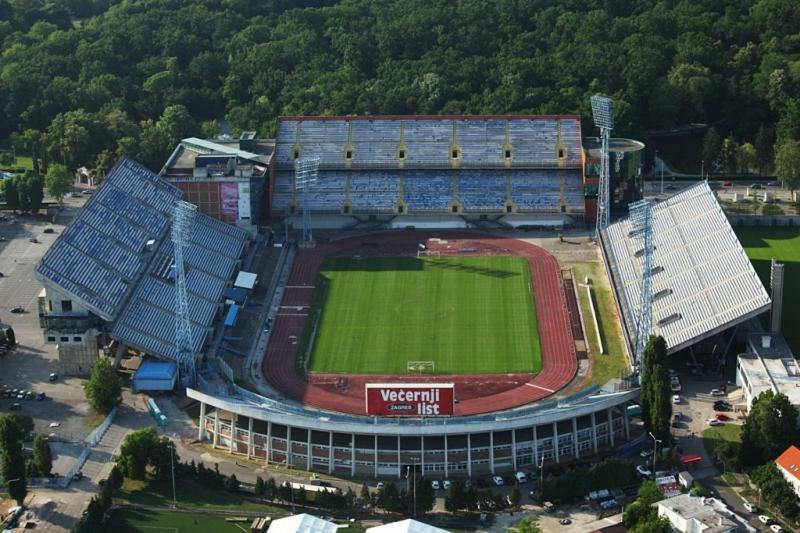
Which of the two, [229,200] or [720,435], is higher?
[229,200]

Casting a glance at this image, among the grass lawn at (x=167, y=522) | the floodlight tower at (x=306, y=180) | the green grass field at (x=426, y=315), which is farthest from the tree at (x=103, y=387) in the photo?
the floodlight tower at (x=306, y=180)

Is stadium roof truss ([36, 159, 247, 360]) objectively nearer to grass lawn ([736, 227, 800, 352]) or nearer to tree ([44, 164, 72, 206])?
tree ([44, 164, 72, 206])

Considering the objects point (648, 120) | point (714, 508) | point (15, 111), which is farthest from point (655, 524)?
point (15, 111)

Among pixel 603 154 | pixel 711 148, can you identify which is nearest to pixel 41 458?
pixel 603 154

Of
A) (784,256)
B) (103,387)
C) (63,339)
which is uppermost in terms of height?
(784,256)

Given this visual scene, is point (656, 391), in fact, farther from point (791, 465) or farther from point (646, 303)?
point (646, 303)

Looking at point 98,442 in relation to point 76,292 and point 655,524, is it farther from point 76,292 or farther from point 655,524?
point 655,524
